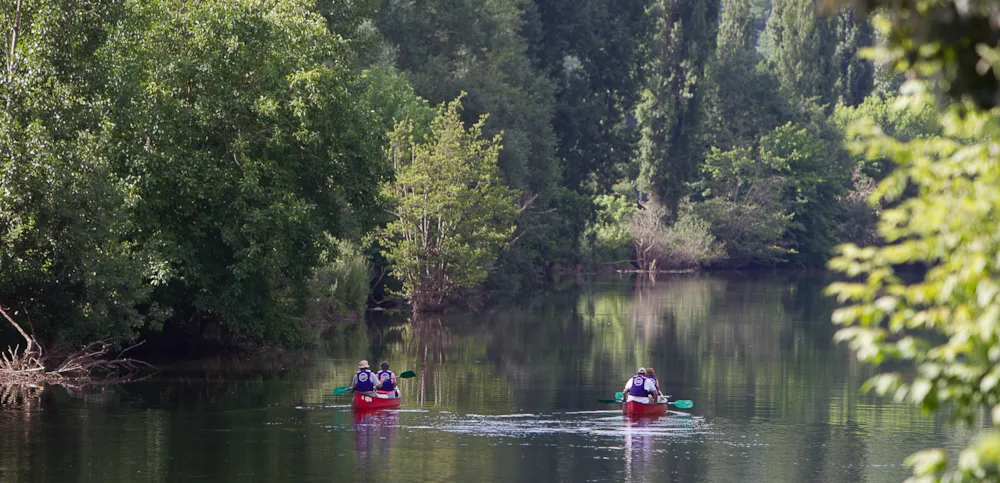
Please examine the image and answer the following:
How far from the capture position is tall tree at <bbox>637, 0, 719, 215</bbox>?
86750 mm

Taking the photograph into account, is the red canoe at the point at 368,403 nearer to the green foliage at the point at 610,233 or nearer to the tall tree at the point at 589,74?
the tall tree at the point at 589,74

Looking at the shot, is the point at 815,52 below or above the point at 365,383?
above

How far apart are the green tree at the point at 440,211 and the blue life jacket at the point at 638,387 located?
80.4 ft

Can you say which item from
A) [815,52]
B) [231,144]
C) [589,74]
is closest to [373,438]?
[231,144]

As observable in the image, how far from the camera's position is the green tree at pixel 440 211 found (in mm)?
53719

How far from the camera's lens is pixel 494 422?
92.1ft

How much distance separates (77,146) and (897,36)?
2590 cm

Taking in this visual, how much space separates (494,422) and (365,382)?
341cm

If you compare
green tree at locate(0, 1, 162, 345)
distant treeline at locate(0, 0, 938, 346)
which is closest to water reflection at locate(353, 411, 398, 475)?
green tree at locate(0, 1, 162, 345)

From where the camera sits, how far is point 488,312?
5881 centimetres

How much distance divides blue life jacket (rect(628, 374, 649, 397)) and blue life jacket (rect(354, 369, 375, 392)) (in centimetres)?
569

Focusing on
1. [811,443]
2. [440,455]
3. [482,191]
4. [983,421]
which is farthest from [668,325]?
[440,455]

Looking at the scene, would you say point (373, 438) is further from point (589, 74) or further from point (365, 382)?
point (589, 74)

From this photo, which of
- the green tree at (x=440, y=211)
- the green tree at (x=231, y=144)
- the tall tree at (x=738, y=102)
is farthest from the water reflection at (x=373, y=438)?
the tall tree at (x=738, y=102)
